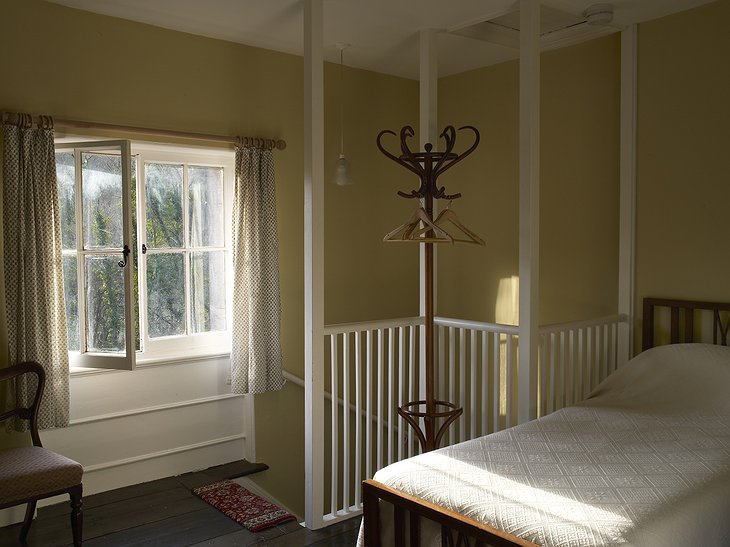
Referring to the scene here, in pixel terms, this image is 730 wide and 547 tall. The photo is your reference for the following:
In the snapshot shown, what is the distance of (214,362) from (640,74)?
2.92 meters

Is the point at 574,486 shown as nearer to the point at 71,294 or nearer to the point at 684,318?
the point at 684,318

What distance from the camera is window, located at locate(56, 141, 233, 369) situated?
3391mm

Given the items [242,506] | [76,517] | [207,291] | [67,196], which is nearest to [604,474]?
[242,506]

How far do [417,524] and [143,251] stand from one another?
2331 mm

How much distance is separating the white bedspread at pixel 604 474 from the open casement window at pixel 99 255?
1816 mm

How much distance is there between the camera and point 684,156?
3459 mm

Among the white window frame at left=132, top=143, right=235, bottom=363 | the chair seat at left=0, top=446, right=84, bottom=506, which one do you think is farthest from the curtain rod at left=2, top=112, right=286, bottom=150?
the chair seat at left=0, top=446, right=84, bottom=506

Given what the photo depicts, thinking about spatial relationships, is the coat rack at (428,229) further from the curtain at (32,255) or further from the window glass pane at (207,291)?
the curtain at (32,255)

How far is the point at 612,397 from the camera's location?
10.4 feet

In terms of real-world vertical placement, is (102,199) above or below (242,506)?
above

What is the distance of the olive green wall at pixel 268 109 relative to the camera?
324 cm

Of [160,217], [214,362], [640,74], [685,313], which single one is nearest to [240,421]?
[214,362]

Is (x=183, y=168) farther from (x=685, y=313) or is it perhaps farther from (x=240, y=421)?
(x=685, y=313)

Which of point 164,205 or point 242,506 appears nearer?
point 242,506
